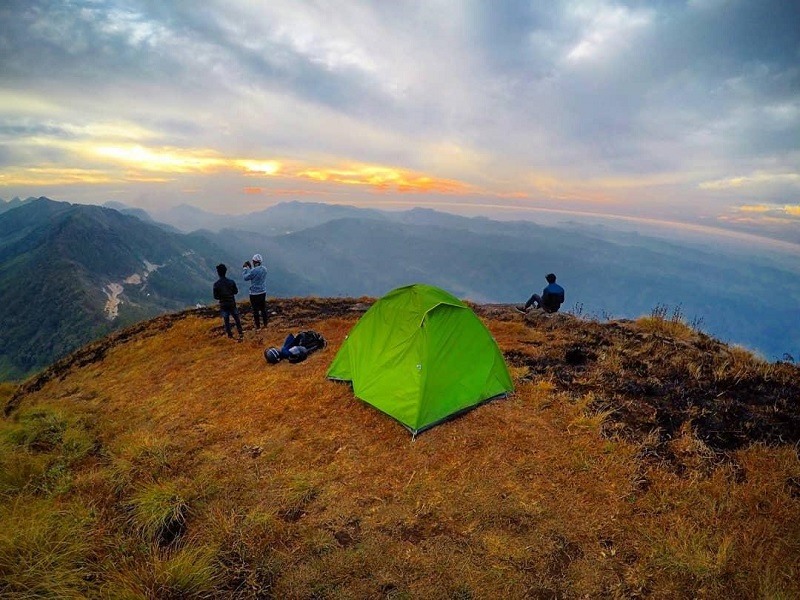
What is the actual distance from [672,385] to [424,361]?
6494mm

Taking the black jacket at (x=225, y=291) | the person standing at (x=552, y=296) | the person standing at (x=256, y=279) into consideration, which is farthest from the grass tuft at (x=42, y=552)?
the person standing at (x=552, y=296)

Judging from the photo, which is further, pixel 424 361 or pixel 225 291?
pixel 225 291

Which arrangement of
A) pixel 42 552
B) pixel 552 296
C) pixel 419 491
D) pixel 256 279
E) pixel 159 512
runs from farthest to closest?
pixel 552 296, pixel 256 279, pixel 419 491, pixel 159 512, pixel 42 552

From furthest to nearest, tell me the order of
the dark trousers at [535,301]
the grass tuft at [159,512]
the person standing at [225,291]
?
1. the dark trousers at [535,301]
2. the person standing at [225,291]
3. the grass tuft at [159,512]

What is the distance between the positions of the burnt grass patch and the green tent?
2.21 metres

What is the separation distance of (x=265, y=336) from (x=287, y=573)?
11.5 m

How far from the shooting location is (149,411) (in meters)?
9.28

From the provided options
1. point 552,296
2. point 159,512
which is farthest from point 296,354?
point 552,296

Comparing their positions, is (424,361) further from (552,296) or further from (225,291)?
(552,296)

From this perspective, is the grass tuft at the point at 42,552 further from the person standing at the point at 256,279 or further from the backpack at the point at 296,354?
the person standing at the point at 256,279

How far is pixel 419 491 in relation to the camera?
6.08 m

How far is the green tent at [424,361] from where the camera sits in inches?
311

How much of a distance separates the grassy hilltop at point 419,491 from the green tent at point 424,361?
441 mm

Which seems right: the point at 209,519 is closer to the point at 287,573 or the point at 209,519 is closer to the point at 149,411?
the point at 287,573
